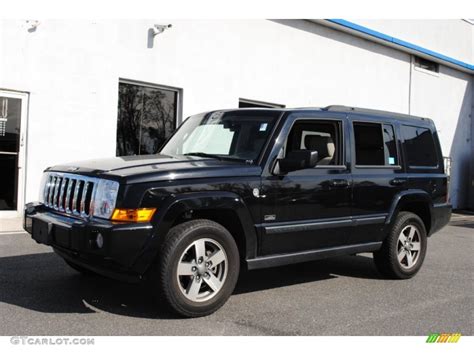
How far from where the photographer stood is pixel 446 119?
1903 centimetres

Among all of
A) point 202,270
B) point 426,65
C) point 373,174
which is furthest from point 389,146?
point 426,65

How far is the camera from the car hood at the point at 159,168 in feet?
13.8

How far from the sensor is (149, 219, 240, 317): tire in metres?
4.14

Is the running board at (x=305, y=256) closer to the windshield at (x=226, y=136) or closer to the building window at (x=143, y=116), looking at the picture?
the windshield at (x=226, y=136)

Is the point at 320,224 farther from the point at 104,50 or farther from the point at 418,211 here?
the point at 104,50

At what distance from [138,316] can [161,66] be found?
751 centimetres

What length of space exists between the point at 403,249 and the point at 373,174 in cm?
111

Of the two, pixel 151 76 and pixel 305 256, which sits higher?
pixel 151 76

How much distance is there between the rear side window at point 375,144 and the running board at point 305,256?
2.99 feet

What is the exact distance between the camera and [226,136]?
207 inches

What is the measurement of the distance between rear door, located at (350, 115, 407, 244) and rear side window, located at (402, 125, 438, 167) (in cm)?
25

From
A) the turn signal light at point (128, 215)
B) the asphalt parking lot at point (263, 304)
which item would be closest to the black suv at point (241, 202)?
the turn signal light at point (128, 215)

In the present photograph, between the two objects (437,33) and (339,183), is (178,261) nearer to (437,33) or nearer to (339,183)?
(339,183)

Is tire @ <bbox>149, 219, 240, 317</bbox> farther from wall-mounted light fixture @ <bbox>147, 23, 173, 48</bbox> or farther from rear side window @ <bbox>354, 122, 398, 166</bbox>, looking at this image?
wall-mounted light fixture @ <bbox>147, 23, 173, 48</bbox>
